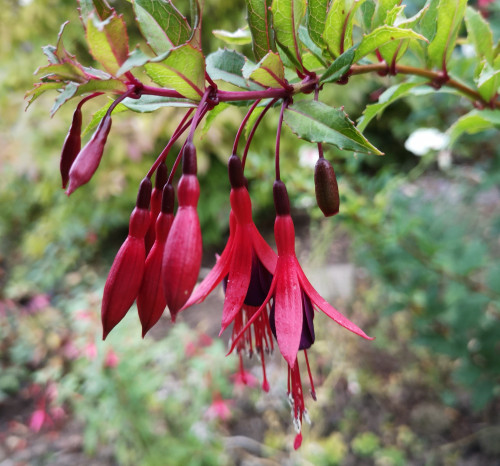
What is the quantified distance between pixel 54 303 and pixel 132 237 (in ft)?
8.96

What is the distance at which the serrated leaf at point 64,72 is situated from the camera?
26 centimetres

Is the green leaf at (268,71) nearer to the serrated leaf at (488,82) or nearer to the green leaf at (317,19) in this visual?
the green leaf at (317,19)

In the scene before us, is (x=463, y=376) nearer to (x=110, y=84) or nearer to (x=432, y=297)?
(x=432, y=297)

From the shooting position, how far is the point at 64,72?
0.26 meters

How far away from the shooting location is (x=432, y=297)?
1.21m

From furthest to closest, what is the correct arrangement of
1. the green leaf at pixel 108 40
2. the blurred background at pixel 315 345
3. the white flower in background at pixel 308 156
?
the white flower in background at pixel 308 156
the blurred background at pixel 315 345
the green leaf at pixel 108 40

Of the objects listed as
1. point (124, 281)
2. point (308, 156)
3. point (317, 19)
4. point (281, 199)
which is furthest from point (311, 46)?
point (308, 156)

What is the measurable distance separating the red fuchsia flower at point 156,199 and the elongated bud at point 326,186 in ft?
0.39

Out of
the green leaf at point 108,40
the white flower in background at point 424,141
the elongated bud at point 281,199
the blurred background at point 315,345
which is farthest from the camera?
the blurred background at point 315,345

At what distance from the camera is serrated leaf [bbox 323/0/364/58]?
0.32 m

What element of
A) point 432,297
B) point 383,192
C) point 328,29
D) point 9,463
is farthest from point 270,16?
point 9,463

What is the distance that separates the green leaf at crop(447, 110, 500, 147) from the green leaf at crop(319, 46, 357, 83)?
0.58ft

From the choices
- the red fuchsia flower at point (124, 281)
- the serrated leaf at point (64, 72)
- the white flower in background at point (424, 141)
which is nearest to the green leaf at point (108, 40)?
the serrated leaf at point (64, 72)

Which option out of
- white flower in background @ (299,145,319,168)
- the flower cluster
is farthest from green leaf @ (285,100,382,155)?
white flower in background @ (299,145,319,168)
